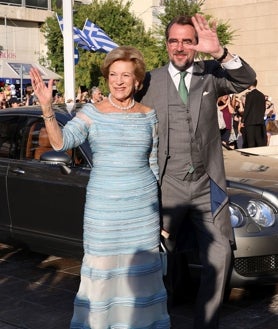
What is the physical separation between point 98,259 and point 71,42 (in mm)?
9692

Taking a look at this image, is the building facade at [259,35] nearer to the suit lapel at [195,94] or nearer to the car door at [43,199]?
the car door at [43,199]

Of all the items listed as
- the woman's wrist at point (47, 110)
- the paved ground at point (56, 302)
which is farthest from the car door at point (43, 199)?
the woman's wrist at point (47, 110)

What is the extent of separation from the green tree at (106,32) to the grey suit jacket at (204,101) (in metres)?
29.1

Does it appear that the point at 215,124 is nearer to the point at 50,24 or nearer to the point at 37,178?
the point at 37,178

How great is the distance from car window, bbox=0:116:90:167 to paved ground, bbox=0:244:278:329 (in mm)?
1064

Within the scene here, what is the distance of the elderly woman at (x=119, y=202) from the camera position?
3.35 m

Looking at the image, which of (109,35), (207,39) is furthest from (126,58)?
(109,35)

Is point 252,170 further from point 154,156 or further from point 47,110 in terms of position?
point 47,110

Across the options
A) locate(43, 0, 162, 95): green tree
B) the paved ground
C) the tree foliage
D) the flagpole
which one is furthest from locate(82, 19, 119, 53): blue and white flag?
locate(43, 0, 162, 95): green tree

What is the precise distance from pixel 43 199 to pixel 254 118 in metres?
7.11

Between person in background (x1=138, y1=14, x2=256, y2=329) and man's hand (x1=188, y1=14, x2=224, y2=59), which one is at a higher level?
man's hand (x1=188, y1=14, x2=224, y2=59)

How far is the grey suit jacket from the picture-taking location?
12.0 feet

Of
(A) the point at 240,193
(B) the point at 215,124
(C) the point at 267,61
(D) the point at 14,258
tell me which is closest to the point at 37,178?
(D) the point at 14,258

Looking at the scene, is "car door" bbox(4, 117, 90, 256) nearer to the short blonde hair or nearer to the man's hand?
the short blonde hair
